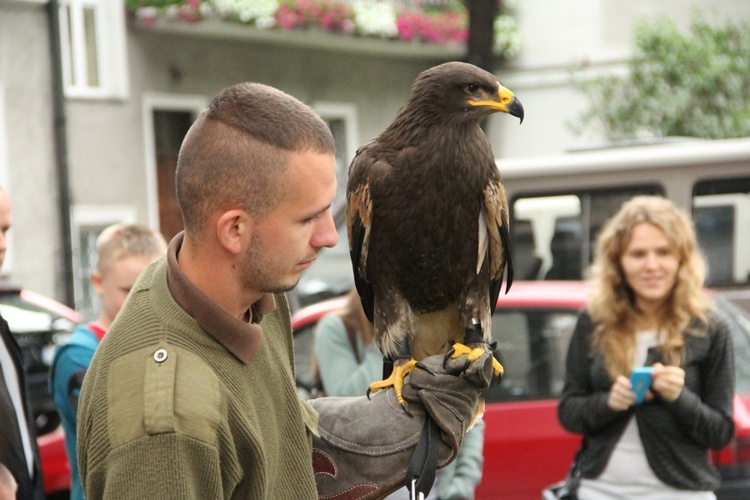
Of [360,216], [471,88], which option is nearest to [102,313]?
[360,216]

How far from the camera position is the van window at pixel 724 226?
726 cm

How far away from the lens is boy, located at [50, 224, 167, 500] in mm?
3185

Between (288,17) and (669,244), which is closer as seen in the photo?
(669,244)

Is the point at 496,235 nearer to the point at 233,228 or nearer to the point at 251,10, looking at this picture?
the point at 233,228

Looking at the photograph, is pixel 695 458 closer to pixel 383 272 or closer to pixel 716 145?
pixel 383 272

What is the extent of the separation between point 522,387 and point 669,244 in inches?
62.5

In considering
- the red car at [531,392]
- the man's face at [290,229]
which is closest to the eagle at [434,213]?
the man's face at [290,229]

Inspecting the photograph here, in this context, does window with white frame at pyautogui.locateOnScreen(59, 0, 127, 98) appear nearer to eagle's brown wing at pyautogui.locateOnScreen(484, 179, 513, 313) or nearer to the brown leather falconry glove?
eagle's brown wing at pyautogui.locateOnScreen(484, 179, 513, 313)

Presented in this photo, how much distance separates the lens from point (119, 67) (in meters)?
14.1

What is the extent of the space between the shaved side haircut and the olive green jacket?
0.58 feet

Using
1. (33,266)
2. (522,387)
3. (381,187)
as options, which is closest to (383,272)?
(381,187)

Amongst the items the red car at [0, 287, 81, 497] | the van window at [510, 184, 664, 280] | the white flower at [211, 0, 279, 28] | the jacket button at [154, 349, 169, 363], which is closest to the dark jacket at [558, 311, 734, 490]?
the jacket button at [154, 349, 169, 363]

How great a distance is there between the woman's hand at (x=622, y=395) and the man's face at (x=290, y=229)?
1.84 metres

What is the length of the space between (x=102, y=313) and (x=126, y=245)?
0.26 m
